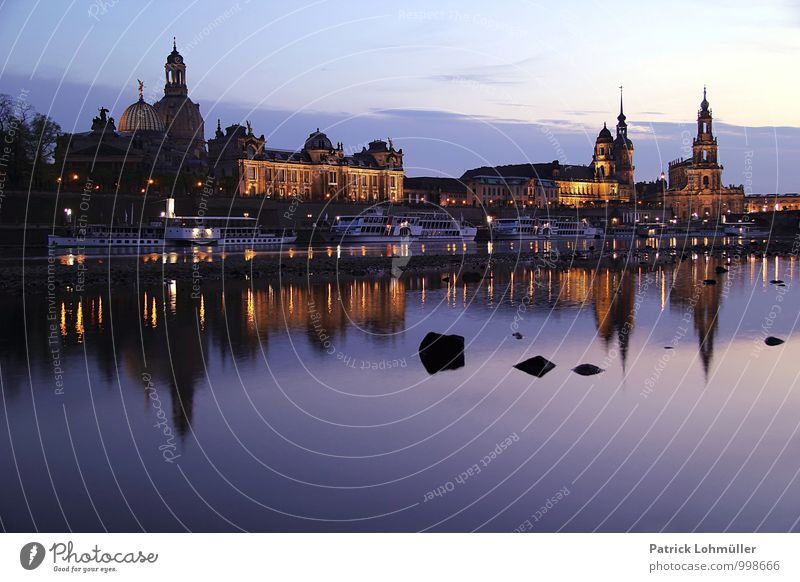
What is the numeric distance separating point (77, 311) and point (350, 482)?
1899 cm

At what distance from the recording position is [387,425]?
1456cm

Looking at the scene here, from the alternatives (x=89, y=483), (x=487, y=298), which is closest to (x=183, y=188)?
(x=487, y=298)

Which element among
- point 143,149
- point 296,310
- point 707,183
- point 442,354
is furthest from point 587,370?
point 707,183

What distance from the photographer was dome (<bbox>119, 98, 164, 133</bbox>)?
114 meters

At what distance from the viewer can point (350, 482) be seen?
11781mm

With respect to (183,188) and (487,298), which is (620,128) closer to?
(183,188)

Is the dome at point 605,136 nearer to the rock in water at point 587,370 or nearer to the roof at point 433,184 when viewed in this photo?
the roof at point 433,184

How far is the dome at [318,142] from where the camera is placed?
13050 centimetres

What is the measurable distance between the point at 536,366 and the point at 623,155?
615 feet

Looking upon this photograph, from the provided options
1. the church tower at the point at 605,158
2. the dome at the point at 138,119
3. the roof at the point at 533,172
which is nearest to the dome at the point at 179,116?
the dome at the point at 138,119

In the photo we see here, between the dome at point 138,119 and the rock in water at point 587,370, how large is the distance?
103m

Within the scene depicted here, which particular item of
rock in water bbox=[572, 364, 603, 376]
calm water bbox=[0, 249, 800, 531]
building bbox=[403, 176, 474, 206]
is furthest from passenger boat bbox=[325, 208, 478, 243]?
rock in water bbox=[572, 364, 603, 376]

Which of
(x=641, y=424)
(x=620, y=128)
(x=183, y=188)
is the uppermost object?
(x=620, y=128)

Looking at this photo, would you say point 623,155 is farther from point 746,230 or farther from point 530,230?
point 530,230
